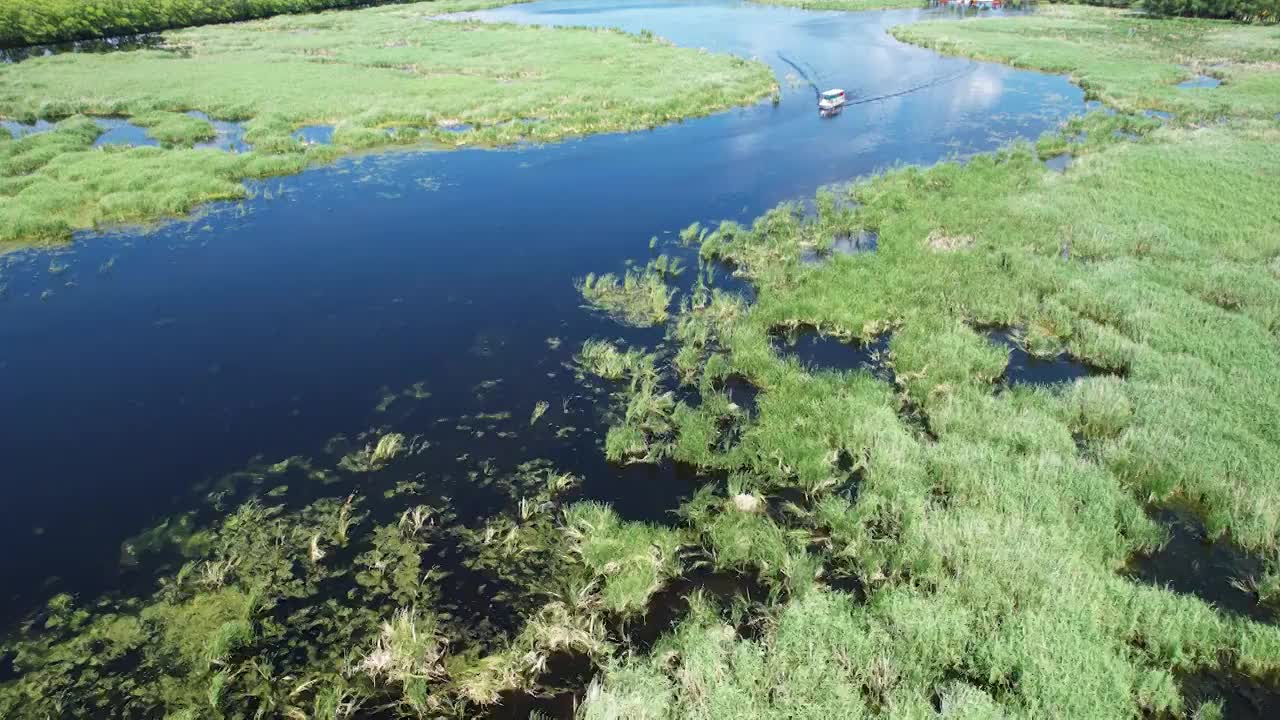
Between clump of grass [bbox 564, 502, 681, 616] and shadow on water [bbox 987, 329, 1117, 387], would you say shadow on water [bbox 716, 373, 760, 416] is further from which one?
shadow on water [bbox 987, 329, 1117, 387]

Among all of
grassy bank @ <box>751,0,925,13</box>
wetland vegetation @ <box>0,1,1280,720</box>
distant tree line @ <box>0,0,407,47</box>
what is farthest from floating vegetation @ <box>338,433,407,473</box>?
grassy bank @ <box>751,0,925,13</box>

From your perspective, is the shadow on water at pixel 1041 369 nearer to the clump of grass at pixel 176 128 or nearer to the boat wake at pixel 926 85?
the boat wake at pixel 926 85

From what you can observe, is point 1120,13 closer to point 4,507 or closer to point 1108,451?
point 1108,451

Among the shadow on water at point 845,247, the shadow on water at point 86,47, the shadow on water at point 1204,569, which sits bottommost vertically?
the shadow on water at point 1204,569

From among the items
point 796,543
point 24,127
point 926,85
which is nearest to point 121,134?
point 24,127

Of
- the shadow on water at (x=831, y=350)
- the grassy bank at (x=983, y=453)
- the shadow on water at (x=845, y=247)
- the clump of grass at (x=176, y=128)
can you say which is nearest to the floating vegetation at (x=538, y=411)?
the grassy bank at (x=983, y=453)

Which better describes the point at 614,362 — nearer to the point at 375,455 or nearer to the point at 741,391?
the point at 741,391
